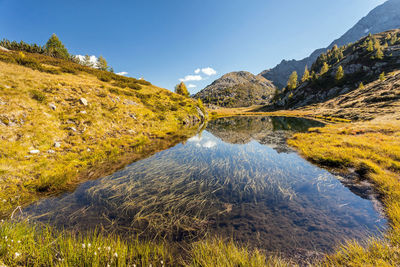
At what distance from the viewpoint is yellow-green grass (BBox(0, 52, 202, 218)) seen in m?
8.07

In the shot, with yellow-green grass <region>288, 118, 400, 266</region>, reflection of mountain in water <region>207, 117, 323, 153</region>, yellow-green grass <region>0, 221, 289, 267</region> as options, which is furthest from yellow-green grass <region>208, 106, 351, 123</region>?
yellow-green grass <region>0, 221, 289, 267</region>

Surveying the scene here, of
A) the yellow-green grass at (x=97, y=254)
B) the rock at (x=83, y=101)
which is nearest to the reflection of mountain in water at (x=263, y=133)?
the yellow-green grass at (x=97, y=254)

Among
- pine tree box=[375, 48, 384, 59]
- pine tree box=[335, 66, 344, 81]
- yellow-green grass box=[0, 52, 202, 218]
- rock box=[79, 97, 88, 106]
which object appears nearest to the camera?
yellow-green grass box=[0, 52, 202, 218]

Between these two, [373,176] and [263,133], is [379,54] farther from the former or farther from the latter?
[373,176]

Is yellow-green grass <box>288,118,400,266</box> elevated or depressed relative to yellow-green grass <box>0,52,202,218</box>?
depressed

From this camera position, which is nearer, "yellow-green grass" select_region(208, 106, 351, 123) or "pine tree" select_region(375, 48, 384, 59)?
"yellow-green grass" select_region(208, 106, 351, 123)

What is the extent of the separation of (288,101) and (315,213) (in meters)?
132

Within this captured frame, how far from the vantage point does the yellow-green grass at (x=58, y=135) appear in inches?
318

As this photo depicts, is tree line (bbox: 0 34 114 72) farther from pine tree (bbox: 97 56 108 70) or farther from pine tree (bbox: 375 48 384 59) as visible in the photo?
pine tree (bbox: 375 48 384 59)

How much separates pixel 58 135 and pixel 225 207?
16839 mm

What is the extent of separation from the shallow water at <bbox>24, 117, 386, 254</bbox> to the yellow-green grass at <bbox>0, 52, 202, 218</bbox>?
2058 mm

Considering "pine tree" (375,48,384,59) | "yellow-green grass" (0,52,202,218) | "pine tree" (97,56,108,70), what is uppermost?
"pine tree" (97,56,108,70)

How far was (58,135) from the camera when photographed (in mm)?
13102

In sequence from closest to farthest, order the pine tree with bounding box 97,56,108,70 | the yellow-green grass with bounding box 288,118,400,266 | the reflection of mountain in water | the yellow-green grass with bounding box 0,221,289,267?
the yellow-green grass with bounding box 0,221,289,267, the yellow-green grass with bounding box 288,118,400,266, the reflection of mountain in water, the pine tree with bounding box 97,56,108,70
